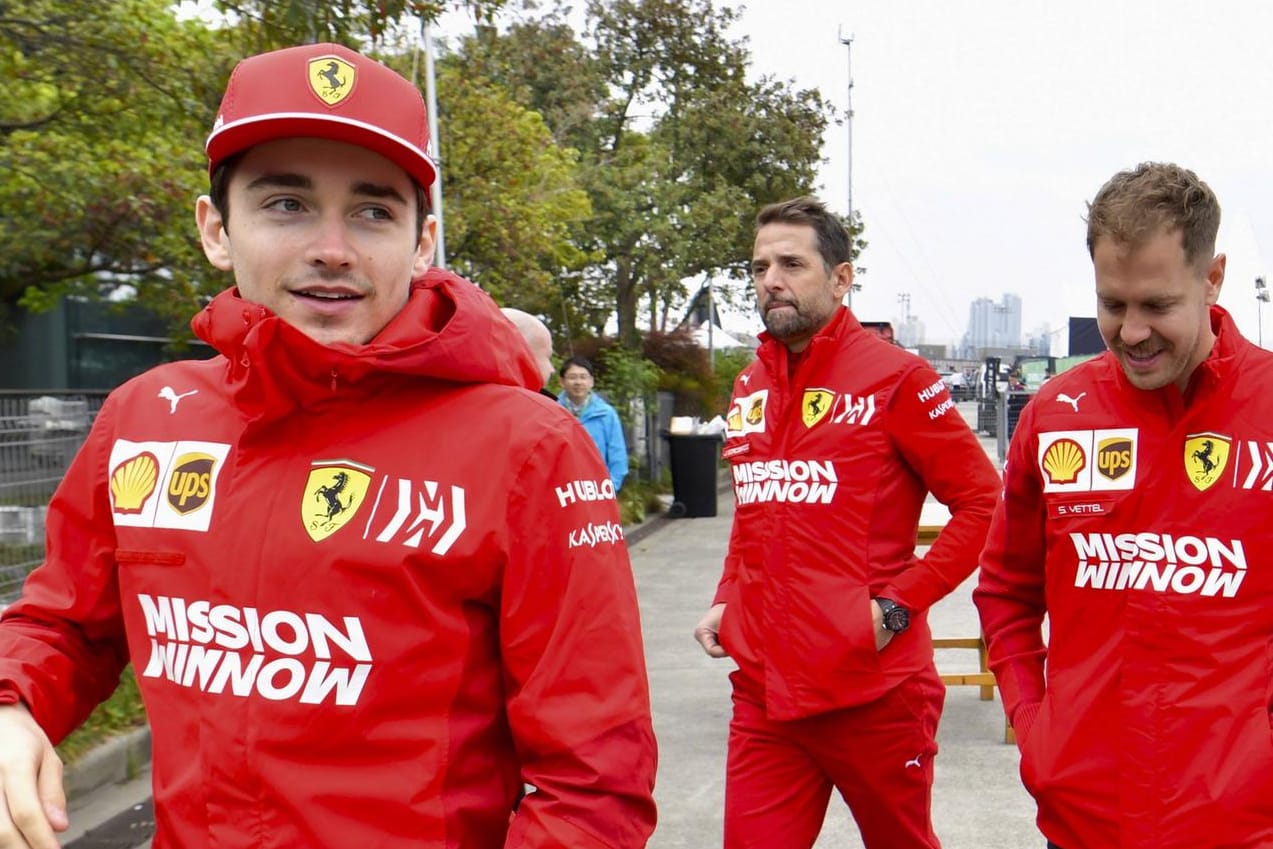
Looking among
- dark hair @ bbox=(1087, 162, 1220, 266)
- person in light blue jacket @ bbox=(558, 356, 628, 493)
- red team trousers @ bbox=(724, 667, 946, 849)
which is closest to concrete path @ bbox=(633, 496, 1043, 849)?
person in light blue jacket @ bbox=(558, 356, 628, 493)

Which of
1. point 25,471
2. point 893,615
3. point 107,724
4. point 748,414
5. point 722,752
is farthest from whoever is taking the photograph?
point 722,752

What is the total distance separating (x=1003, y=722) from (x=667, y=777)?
6.82ft

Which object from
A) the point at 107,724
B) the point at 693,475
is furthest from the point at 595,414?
the point at 693,475

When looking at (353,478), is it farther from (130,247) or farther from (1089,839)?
(130,247)

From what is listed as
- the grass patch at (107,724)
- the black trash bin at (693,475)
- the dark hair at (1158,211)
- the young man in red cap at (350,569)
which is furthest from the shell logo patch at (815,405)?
the black trash bin at (693,475)

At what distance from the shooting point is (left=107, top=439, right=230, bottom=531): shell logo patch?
5.66 ft

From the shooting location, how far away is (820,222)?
421 centimetres

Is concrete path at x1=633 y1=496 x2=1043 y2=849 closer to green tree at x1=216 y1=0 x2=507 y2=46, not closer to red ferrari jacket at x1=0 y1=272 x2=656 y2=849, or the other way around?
green tree at x1=216 y1=0 x2=507 y2=46

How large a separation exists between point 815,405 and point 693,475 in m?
13.6

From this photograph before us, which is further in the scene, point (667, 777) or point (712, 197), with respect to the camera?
point (712, 197)

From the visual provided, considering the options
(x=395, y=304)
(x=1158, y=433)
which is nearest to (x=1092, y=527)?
(x=1158, y=433)

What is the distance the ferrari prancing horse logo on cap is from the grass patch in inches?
184

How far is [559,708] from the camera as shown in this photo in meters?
1.53

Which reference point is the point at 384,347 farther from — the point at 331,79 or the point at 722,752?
the point at 722,752
